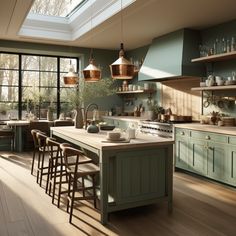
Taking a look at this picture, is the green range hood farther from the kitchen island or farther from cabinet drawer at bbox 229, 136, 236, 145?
the kitchen island

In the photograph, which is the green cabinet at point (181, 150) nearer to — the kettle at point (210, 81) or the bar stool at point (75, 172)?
the kettle at point (210, 81)

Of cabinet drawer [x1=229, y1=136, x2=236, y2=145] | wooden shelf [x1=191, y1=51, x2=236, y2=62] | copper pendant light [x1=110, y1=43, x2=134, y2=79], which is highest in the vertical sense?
wooden shelf [x1=191, y1=51, x2=236, y2=62]

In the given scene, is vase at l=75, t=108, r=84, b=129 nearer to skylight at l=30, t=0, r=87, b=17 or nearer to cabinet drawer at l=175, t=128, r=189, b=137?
cabinet drawer at l=175, t=128, r=189, b=137

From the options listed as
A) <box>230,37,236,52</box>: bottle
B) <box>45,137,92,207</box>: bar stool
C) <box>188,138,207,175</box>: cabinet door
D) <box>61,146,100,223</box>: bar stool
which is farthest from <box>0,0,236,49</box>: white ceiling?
<box>61,146,100,223</box>: bar stool

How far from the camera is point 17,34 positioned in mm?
6605

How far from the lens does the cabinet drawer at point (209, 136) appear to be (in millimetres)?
4484

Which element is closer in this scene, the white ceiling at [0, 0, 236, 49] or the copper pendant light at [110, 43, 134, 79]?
the copper pendant light at [110, 43, 134, 79]

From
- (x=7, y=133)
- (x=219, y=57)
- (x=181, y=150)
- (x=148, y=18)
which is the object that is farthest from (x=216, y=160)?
(x=7, y=133)

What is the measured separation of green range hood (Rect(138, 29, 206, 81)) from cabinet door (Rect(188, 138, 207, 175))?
4.58ft

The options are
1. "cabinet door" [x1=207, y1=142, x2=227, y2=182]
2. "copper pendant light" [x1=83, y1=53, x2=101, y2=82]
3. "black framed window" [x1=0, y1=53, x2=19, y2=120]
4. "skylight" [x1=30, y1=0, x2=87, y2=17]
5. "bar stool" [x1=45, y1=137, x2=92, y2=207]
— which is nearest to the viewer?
"bar stool" [x1=45, y1=137, x2=92, y2=207]

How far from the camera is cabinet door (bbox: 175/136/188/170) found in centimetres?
521

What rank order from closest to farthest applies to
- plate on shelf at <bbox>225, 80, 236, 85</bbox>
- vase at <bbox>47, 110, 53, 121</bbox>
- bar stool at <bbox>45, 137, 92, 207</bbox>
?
bar stool at <bbox>45, 137, 92, 207</bbox> < plate on shelf at <bbox>225, 80, 236, 85</bbox> < vase at <bbox>47, 110, 53, 121</bbox>

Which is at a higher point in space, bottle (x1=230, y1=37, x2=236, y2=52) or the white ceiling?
the white ceiling

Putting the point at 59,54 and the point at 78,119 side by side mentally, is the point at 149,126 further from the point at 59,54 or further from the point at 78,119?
the point at 59,54
